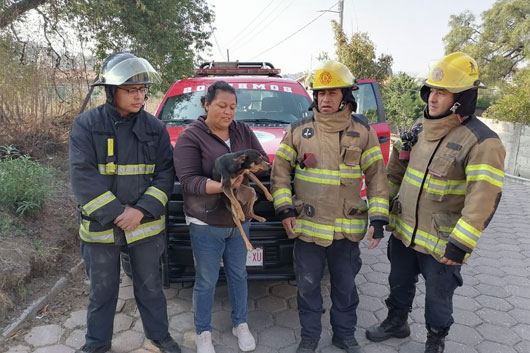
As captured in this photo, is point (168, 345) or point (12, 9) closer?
point (168, 345)

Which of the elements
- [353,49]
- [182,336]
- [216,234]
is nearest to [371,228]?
[216,234]

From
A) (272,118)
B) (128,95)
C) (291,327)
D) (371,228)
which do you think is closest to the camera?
(128,95)

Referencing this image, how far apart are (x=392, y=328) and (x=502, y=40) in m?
33.8

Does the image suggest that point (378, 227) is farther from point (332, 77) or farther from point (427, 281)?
point (332, 77)

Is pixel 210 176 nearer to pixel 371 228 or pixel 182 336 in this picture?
pixel 371 228

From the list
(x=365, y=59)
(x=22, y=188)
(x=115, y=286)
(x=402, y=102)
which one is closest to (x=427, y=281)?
(x=115, y=286)

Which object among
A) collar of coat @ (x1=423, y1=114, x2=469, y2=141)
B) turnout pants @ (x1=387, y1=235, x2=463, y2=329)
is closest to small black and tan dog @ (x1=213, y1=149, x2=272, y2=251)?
collar of coat @ (x1=423, y1=114, x2=469, y2=141)

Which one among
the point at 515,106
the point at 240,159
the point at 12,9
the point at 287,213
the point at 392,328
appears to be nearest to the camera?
the point at 240,159

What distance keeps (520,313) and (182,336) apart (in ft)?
8.98

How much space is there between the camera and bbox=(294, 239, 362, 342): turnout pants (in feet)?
8.10

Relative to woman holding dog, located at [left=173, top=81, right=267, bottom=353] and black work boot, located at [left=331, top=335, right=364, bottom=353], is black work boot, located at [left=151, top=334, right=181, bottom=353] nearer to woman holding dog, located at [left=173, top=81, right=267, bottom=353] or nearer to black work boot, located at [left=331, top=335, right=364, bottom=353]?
woman holding dog, located at [left=173, top=81, right=267, bottom=353]

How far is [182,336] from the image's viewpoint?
275 centimetres

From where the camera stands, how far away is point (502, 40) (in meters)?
29.2

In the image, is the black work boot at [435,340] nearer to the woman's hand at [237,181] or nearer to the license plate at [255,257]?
the license plate at [255,257]
